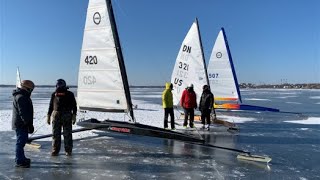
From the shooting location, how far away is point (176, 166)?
18.0ft

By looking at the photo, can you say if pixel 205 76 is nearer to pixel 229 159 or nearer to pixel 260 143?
pixel 260 143

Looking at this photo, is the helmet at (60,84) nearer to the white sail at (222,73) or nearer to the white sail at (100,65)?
the white sail at (100,65)

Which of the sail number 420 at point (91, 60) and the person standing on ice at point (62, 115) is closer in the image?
the person standing on ice at point (62, 115)

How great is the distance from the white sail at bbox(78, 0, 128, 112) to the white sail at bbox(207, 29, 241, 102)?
7.53 meters

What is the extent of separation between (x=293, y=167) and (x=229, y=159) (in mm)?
1061

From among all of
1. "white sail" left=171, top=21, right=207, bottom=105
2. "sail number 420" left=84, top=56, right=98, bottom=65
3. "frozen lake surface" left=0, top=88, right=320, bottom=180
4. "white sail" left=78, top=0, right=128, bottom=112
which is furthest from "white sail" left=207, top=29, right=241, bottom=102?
"sail number 420" left=84, top=56, right=98, bottom=65

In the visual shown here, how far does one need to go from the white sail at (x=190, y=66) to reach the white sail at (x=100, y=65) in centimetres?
477

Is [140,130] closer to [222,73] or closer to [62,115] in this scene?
[62,115]

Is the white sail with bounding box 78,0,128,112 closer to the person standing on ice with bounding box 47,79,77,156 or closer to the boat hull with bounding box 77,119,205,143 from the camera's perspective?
the boat hull with bounding box 77,119,205,143

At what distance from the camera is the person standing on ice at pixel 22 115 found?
→ 5234 millimetres

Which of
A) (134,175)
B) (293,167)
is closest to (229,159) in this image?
(293,167)

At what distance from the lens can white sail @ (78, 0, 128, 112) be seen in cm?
817

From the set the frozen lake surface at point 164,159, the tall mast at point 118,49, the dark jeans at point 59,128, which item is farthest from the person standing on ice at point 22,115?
the tall mast at point 118,49

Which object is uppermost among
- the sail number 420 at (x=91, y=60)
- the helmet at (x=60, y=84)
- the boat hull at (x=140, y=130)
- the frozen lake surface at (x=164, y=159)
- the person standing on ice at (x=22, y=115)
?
the sail number 420 at (x=91, y=60)
